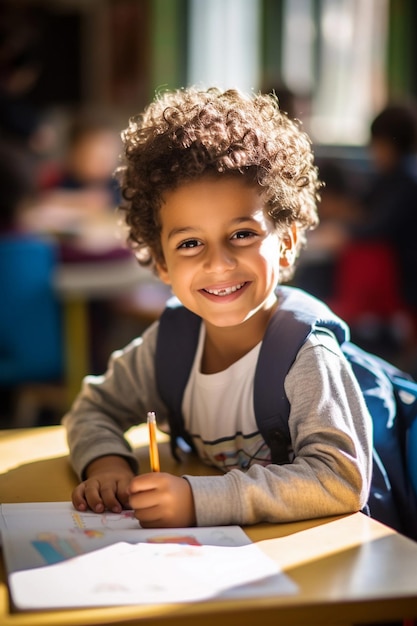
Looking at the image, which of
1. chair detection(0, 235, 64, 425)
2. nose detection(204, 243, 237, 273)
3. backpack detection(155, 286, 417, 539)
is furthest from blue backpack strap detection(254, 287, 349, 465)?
chair detection(0, 235, 64, 425)

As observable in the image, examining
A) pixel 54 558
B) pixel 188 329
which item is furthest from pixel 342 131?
pixel 54 558

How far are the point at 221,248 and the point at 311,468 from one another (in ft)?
1.05

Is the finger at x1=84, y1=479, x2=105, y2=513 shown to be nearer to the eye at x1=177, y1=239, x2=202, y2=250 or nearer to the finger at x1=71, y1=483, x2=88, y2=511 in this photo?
the finger at x1=71, y1=483, x2=88, y2=511

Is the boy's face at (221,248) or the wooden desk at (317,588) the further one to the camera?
the boy's face at (221,248)

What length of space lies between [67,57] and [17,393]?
17.2 feet

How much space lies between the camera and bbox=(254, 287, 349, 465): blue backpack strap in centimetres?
126

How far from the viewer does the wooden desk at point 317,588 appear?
0.85 metres

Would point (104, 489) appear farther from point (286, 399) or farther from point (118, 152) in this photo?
point (118, 152)

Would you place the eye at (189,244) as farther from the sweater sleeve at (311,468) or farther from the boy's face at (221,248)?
the sweater sleeve at (311,468)

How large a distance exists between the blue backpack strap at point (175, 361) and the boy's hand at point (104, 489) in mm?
151

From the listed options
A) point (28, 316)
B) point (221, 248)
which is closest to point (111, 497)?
point (221, 248)

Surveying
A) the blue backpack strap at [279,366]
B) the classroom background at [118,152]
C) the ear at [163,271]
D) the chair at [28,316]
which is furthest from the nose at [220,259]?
the chair at [28,316]

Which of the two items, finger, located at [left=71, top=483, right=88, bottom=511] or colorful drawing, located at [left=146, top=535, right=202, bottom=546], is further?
finger, located at [left=71, top=483, right=88, bottom=511]

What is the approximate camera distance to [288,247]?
145cm
